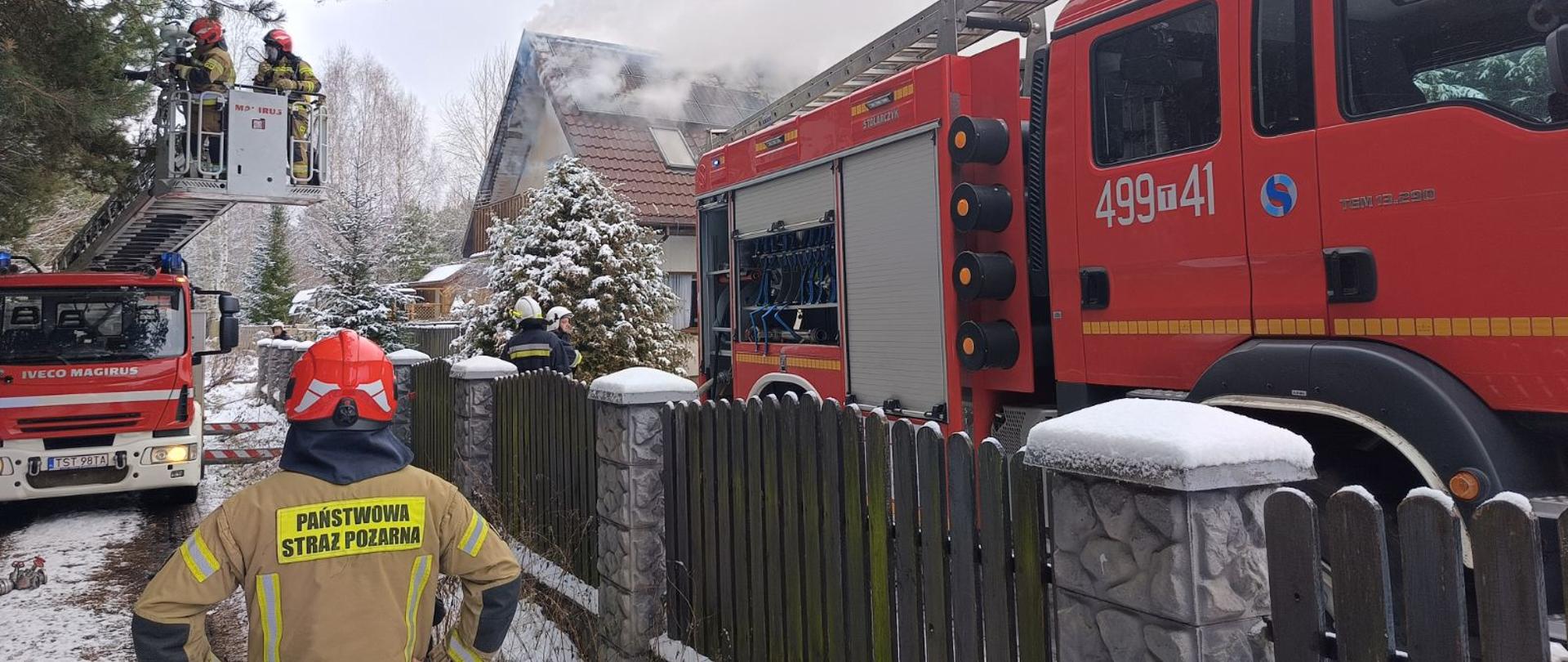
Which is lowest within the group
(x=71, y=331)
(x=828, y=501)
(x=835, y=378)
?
(x=828, y=501)

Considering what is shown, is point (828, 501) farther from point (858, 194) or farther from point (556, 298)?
point (556, 298)

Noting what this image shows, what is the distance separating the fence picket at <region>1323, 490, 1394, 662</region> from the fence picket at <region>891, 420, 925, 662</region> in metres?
1.27

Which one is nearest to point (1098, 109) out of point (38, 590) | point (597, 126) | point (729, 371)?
point (729, 371)

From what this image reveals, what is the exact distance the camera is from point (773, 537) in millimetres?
3678

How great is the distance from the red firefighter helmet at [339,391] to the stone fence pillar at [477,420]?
192 inches

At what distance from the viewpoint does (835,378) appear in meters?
5.95

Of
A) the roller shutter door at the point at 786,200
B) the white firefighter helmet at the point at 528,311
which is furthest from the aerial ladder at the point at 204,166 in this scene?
the roller shutter door at the point at 786,200

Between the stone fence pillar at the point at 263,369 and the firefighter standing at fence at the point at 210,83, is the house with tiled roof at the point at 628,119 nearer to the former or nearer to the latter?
the stone fence pillar at the point at 263,369

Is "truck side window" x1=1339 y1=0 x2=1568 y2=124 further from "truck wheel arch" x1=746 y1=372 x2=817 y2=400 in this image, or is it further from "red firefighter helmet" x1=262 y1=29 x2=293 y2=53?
"red firefighter helmet" x1=262 y1=29 x2=293 y2=53

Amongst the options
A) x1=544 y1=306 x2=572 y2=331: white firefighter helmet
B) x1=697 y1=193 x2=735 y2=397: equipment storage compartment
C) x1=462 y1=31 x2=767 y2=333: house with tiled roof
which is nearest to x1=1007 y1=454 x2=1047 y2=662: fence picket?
x1=697 y1=193 x2=735 y2=397: equipment storage compartment

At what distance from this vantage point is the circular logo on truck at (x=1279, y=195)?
347 centimetres

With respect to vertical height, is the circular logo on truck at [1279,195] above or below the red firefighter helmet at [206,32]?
below

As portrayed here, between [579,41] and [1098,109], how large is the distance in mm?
19035

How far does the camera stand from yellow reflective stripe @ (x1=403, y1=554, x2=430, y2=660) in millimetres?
2336
